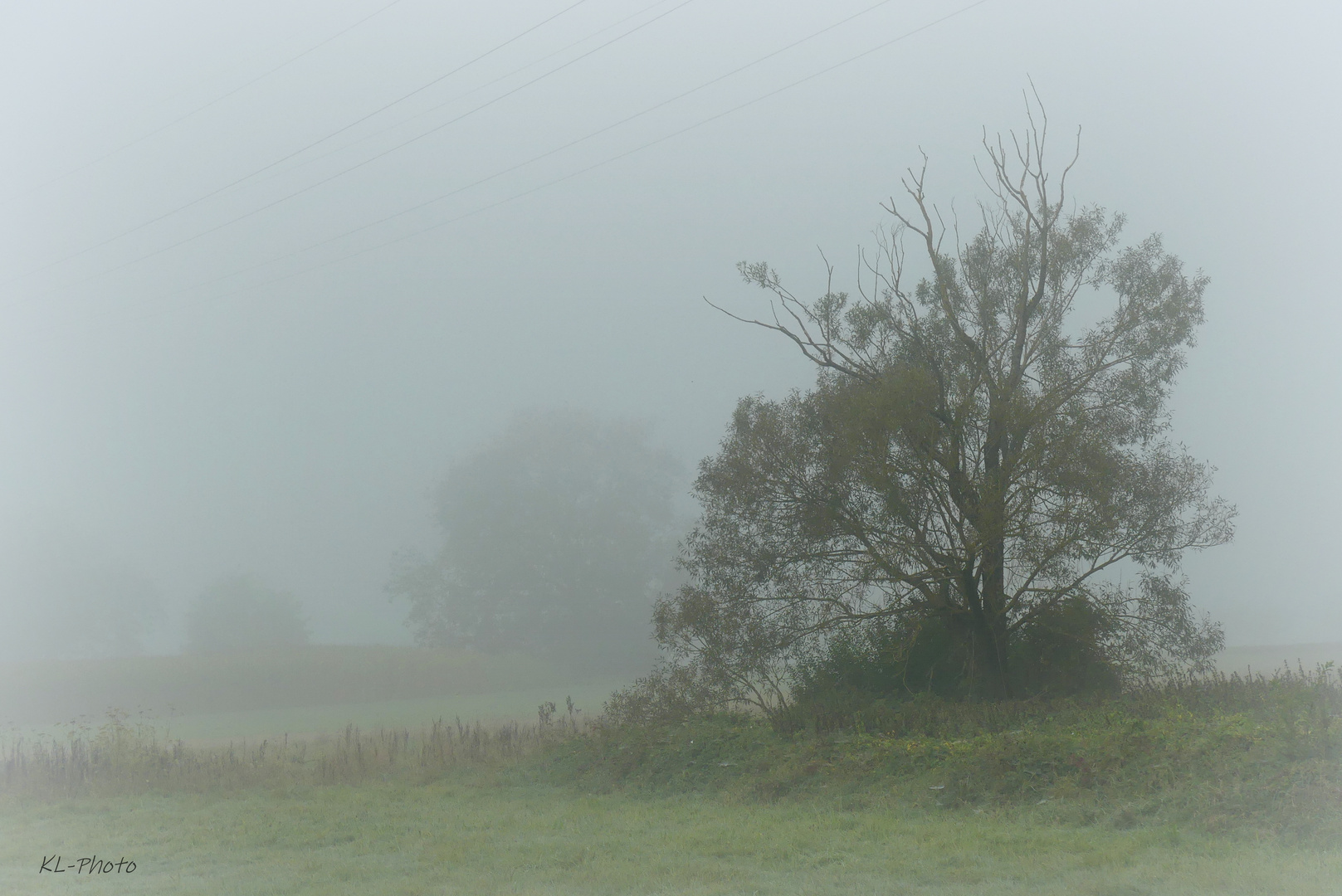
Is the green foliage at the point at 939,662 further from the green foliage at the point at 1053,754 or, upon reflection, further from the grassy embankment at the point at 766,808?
the grassy embankment at the point at 766,808

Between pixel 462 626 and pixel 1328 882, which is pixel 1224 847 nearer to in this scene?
pixel 1328 882

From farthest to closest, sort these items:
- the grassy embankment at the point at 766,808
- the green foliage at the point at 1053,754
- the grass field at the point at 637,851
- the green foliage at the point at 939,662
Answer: the green foliage at the point at 939,662, the green foliage at the point at 1053,754, the grassy embankment at the point at 766,808, the grass field at the point at 637,851

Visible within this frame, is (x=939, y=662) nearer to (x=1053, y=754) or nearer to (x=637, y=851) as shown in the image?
(x=1053, y=754)

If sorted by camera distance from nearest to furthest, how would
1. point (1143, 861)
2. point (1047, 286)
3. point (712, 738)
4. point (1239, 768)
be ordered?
point (1143, 861), point (1239, 768), point (712, 738), point (1047, 286)

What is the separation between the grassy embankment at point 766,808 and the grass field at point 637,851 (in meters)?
0.04

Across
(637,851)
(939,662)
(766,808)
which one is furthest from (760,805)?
(939,662)

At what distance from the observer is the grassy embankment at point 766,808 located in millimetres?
7977

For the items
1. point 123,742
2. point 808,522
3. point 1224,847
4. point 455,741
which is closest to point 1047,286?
point 808,522

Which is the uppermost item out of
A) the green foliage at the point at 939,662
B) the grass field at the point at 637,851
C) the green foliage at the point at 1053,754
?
the green foliage at the point at 939,662

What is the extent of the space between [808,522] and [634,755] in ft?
16.4

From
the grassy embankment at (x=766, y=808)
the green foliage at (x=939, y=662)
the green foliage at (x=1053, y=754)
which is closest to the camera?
the grassy embankment at (x=766, y=808)

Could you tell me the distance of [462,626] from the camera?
1561 inches

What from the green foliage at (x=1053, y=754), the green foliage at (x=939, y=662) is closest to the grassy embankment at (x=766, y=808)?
the green foliage at (x=1053, y=754)

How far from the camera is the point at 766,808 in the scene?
11750 millimetres
